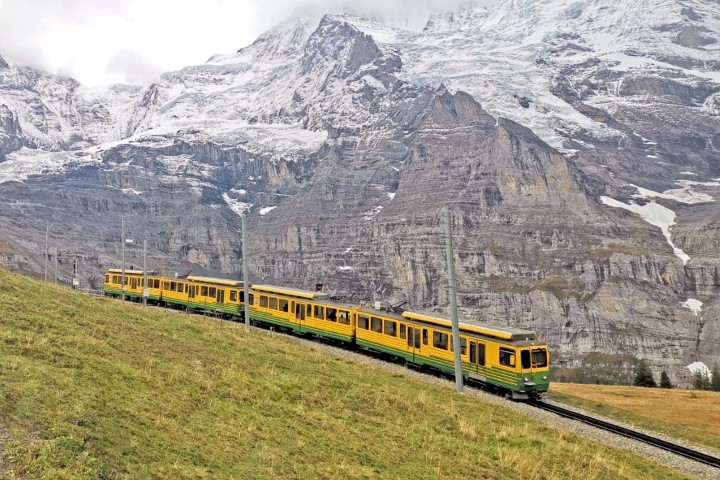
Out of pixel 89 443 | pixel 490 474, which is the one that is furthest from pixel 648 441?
pixel 89 443

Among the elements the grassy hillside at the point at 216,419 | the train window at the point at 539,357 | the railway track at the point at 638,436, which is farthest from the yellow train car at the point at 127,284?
the railway track at the point at 638,436

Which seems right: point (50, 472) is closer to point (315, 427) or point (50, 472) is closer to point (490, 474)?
point (315, 427)

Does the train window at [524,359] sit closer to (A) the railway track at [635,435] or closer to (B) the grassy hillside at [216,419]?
(A) the railway track at [635,435]

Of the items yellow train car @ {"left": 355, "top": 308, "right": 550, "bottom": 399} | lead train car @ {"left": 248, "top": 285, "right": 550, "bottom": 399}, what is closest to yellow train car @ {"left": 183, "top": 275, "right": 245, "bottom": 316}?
lead train car @ {"left": 248, "top": 285, "right": 550, "bottom": 399}

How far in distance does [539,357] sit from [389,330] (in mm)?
10979

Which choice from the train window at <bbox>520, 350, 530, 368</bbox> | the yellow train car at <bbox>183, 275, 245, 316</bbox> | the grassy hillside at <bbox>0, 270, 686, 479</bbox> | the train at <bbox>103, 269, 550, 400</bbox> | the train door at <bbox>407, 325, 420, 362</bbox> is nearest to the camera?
the grassy hillside at <bbox>0, 270, 686, 479</bbox>

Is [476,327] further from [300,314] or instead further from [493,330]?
[300,314]

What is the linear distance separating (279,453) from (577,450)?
35.8 feet

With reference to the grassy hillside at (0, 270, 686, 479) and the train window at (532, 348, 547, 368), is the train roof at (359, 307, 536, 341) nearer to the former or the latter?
the train window at (532, 348, 547, 368)

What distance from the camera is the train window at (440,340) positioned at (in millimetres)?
36600

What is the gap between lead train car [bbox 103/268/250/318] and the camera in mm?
55344

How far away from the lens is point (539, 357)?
3325cm

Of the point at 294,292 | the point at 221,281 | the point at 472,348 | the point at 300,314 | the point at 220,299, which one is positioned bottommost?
the point at 472,348

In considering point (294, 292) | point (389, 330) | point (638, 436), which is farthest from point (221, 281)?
point (638, 436)
